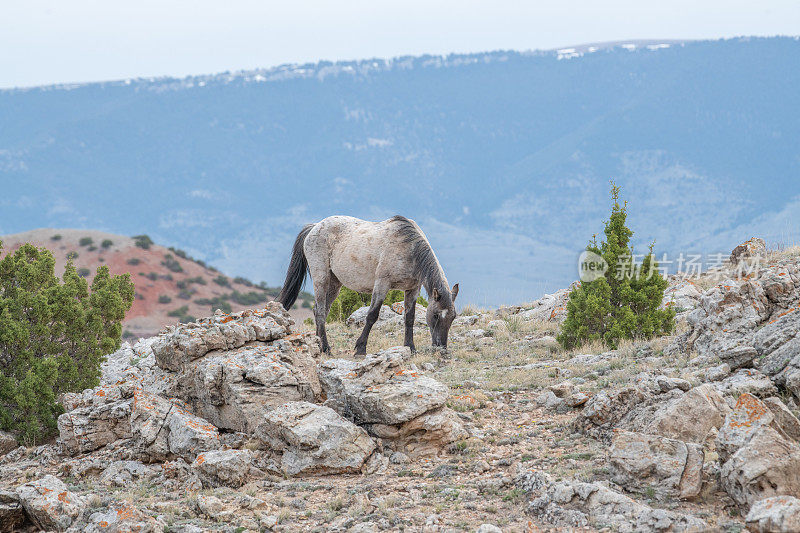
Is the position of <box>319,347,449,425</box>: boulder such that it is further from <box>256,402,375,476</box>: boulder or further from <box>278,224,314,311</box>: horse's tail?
<box>278,224,314,311</box>: horse's tail

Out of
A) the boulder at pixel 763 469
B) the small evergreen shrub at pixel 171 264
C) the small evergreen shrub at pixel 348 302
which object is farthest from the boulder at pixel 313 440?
the small evergreen shrub at pixel 171 264

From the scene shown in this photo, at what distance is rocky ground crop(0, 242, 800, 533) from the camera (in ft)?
24.3

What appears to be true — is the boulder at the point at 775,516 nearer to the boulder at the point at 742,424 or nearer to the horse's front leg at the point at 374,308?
the boulder at the point at 742,424

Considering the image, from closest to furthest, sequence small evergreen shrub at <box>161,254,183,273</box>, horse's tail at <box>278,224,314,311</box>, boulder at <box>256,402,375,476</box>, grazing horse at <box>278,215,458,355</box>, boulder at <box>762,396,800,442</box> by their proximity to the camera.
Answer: boulder at <box>762,396,800,442</box>, boulder at <box>256,402,375,476</box>, grazing horse at <box>278,215,458,355</box>, horse's tail at <box>278,224,314,311</box>, small evergreen shrub at <box>161,254,183,273</box>

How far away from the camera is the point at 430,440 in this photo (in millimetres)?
9828

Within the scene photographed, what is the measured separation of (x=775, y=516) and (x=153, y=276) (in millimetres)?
75444

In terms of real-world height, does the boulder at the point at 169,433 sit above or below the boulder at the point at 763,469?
below

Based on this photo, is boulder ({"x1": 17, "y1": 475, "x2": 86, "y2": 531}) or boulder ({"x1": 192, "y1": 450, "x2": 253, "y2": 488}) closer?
A: boulder ({"x1": 17, "y1": 475, "x2": 86, "y2": 531})

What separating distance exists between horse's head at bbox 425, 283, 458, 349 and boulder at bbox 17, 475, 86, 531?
7.97m

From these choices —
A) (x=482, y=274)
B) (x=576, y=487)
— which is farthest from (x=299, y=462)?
(x=482, y=274)

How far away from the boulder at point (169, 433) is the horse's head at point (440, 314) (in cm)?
584

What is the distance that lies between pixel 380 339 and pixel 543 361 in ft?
15.0

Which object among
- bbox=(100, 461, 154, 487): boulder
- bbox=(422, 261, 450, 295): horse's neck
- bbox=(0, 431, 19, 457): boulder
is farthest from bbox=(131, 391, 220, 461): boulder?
bbox=(422, 261, 450, 295): horse's neck

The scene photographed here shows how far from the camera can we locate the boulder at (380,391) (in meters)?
9.88
